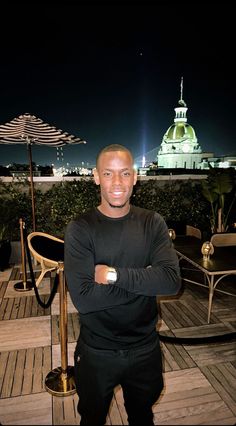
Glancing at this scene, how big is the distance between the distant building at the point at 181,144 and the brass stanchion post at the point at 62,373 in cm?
11778

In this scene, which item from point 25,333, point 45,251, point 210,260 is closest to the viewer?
point 25,333

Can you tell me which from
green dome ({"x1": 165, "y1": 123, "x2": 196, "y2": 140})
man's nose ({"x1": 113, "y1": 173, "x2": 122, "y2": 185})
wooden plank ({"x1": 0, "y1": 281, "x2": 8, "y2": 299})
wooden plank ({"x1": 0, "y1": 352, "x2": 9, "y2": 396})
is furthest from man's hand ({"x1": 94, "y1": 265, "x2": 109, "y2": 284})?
green dome ({"x1": 165, "y1": 123, "x2": 196, "y2": 140})

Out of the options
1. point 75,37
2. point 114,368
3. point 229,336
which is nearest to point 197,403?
point 229,336

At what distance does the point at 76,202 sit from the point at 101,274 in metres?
5.81

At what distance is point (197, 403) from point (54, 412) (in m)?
1.27

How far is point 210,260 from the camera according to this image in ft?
13.4

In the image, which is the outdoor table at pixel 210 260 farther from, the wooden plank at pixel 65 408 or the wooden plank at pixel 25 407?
the wooden plank at pixel 25 407

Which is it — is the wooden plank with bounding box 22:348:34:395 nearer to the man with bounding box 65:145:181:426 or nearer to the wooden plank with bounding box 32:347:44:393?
the wooden plank with bounding box 32:347:44:393

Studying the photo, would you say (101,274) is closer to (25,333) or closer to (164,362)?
(164,362)

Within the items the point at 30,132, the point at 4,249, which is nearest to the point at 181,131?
the point at 30,132

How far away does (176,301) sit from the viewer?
4461mm

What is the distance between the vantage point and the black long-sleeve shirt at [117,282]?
149cm

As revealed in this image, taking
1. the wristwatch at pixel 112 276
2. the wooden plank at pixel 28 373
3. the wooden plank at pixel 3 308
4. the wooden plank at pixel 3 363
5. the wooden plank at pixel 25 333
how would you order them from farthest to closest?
1. the wooden plank at pixel 3 308
2. the wooden plank at pixel 25 333
3. the wooden plank at pixel 3 363
4. the wooden plank at pixel 28 373
5. the wristwatch at pixel 112 276

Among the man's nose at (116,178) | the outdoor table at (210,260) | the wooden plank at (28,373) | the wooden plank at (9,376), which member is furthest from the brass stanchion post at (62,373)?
the outdoor table at (210,260)
